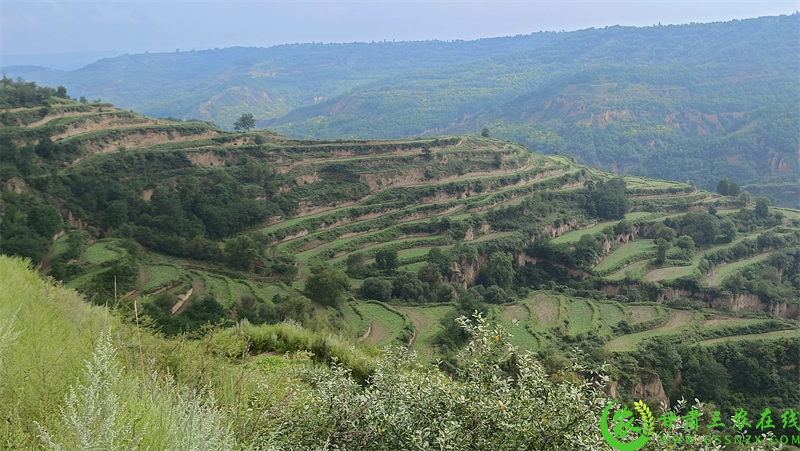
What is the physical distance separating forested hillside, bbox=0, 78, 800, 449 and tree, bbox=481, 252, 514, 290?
0.21 metres

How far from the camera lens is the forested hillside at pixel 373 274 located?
7617 mm

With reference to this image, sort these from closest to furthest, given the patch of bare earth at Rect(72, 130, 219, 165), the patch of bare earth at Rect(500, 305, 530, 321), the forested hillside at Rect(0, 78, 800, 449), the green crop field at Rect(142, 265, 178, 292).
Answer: the forested hillside at Rect(0, 78, 800, 449) → the green crop field at Rect(142, 265, 178, 292) → the patch of bare earth at Rect(500, 305, 530, 321) → the patch of bare earth at Rect(72, 130, 219, 165)

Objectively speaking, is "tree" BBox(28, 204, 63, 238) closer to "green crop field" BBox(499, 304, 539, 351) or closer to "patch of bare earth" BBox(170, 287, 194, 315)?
"patch of bare earth" BBox(170, 287, 194, 315)

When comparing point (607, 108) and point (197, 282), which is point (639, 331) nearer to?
point (197, 282)

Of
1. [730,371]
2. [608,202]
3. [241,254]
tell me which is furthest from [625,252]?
[241,254]

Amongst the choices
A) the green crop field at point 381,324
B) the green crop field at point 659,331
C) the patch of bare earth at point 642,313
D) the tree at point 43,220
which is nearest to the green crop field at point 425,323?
the green crop field at point 381,324

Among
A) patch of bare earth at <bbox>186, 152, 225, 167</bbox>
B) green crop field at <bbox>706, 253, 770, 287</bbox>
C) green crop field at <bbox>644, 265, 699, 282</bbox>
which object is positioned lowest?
green crop field at <bbox>706, 253, 770, 287</bbox>

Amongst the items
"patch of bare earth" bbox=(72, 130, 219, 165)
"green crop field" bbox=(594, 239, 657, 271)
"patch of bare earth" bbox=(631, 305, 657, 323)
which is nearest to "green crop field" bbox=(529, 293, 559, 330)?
"patch of bare earth" bbox=(631, 305, 657, 323)

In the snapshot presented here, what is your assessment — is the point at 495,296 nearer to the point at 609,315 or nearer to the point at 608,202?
the point at 609,315

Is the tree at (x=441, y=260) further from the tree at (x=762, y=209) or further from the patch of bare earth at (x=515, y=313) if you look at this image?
the tree at (x=762, y=209)

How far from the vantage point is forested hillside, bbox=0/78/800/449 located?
25.0 feet

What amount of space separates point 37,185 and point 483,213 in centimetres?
4485

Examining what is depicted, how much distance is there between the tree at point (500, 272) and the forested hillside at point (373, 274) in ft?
0.68

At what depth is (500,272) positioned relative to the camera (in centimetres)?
4750
